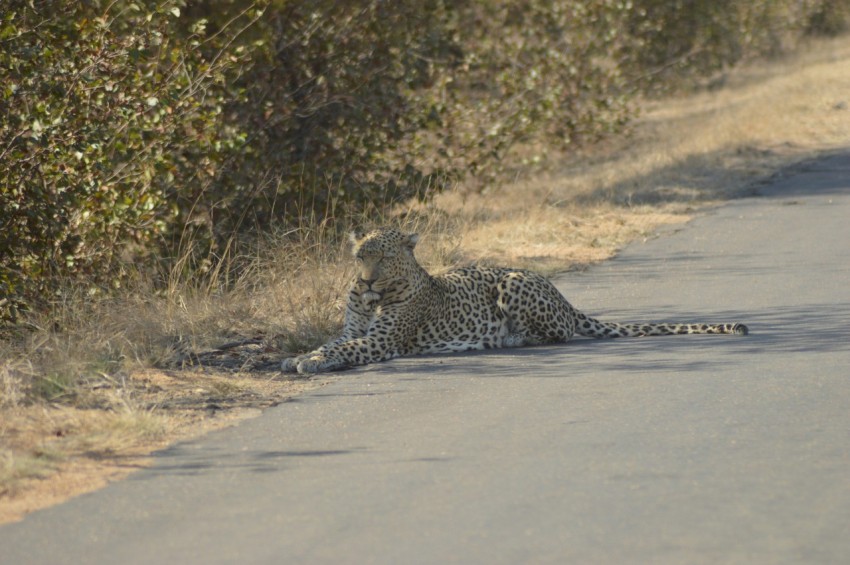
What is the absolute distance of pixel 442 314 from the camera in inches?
418

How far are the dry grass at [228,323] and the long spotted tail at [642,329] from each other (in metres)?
2.02

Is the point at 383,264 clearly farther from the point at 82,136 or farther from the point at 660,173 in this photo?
the point at 660,173

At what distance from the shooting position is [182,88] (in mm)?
12812

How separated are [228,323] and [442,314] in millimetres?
1922

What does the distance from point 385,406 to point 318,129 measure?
28.5 feet

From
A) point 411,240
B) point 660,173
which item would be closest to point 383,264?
point 411,240

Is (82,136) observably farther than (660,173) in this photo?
No

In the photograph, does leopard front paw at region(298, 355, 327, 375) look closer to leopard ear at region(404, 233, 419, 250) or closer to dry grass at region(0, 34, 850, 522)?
dry grass at region(0, 34, 850, 522)

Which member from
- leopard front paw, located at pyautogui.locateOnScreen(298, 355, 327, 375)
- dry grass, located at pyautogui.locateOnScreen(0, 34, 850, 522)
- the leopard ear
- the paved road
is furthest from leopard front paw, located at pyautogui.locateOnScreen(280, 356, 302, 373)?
the leopard ear

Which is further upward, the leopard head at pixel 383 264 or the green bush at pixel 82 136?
the green bush at pixel 82 136

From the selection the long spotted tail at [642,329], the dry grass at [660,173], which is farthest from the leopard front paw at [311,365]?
the dry grass at [660,173]

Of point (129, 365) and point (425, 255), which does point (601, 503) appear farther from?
Answer: point (425, 255)

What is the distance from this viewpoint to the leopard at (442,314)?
10.4 meters

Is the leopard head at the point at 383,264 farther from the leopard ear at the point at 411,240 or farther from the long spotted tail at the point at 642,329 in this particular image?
the long spotted tail at the point at 642,329
